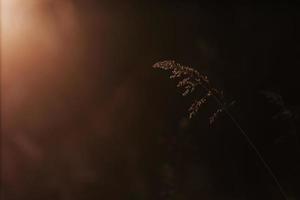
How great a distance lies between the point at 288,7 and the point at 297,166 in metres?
0.92

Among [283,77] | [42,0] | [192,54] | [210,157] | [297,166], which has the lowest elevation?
[297,166]

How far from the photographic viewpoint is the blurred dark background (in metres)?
3.55

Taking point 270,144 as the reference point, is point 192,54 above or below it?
above

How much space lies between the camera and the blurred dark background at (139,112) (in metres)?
3.55

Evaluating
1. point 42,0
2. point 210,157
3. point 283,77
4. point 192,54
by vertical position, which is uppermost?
point 42,0

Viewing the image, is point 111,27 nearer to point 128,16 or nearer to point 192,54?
point 128,16

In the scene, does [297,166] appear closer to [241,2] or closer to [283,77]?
[283,77]

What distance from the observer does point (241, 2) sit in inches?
146

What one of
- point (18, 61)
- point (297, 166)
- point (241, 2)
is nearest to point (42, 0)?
point (18, 61)

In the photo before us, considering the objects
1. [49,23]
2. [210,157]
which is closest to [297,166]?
[210,157]

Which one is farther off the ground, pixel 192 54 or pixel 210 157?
pixel 192 54

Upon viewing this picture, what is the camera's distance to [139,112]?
3604mm

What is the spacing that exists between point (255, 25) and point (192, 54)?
41 cm

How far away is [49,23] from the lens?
3.57m
